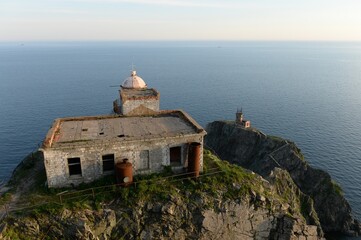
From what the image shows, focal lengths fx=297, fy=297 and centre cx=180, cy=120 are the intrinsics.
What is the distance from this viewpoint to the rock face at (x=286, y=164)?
159 feet

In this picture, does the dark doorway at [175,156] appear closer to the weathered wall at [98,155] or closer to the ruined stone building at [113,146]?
the ruined stone building at [113,146]

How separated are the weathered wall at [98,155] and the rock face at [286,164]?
2229 cm

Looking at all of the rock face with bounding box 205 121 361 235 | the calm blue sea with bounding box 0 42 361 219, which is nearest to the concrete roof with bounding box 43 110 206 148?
the rock face with bounding box 205 121 361 235

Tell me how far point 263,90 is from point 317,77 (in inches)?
2238

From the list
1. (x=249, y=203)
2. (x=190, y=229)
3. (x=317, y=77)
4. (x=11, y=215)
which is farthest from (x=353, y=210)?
(x=317, y=77)

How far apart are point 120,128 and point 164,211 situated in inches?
401

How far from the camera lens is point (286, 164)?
178 ft

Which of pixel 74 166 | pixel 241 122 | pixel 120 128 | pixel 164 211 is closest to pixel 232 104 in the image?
pixel 241 122

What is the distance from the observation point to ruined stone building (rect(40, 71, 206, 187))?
26.9 meters

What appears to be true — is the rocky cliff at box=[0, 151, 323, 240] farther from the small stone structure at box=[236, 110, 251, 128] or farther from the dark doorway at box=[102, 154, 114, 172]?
the small stone structure at box=[236, 110, 251, 128]

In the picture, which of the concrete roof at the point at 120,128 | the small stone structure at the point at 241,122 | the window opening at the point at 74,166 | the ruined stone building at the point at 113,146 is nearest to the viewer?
the ruined stone building at the point at 113,146

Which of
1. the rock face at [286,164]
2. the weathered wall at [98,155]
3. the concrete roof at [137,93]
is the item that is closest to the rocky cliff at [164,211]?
the weathered wall at [98,155]

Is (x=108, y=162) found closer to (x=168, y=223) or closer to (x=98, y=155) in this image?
(x=98, y=155)

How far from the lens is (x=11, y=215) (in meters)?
23.4
